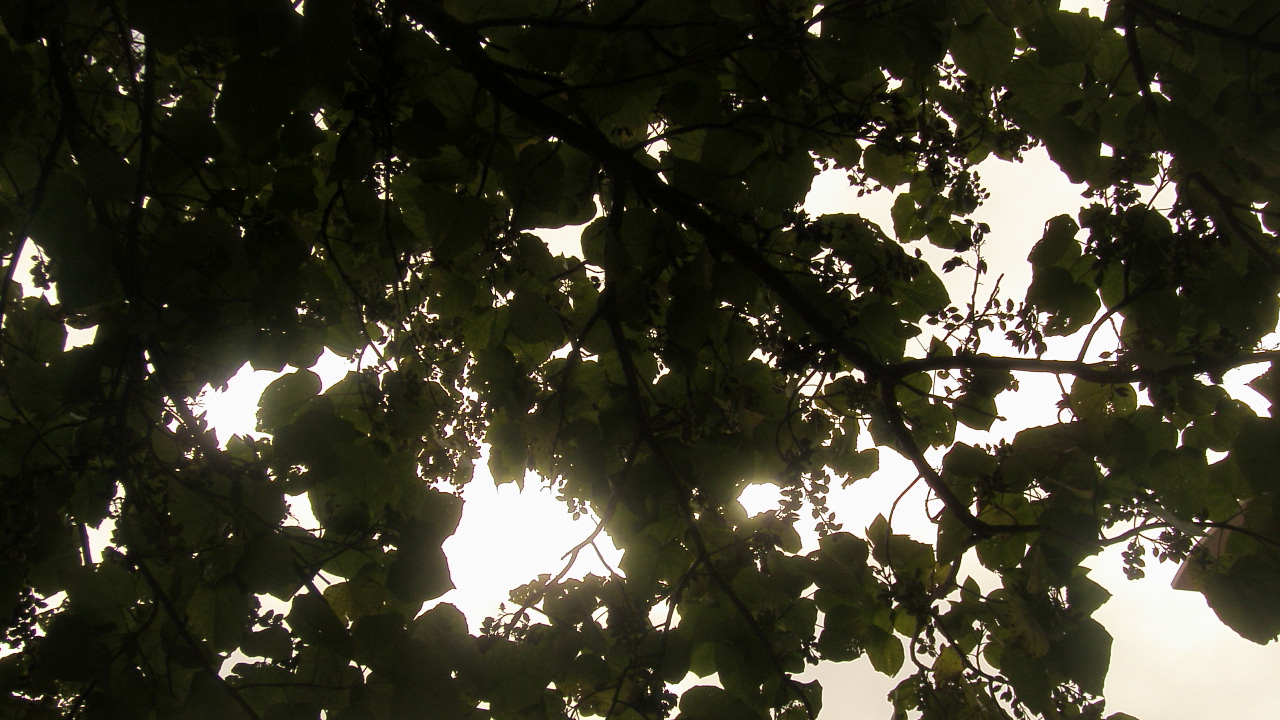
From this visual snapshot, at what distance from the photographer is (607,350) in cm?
264

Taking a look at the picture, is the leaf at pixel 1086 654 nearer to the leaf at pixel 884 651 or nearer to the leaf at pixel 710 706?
the leaf at pixel 884 651

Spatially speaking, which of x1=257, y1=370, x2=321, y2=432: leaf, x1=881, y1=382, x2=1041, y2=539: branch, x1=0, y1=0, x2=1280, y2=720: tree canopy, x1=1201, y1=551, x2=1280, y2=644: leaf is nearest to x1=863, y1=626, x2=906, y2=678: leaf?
x1=0, y1=0, x2=1280, y2=720: tree canopy

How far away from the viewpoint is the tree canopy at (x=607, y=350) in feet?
5.81

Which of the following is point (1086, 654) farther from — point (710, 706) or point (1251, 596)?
point (710, 706)

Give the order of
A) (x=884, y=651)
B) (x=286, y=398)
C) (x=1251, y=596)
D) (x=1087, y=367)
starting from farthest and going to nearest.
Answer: (x=884, y=651) < (x=286, y=398) < (x=1087, y=367) < (x=1251, y=596)

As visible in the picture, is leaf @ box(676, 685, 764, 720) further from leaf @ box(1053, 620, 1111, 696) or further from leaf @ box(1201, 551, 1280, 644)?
leaf @ box(1201, 551, 1280, 644)

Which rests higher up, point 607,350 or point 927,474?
point 607,350

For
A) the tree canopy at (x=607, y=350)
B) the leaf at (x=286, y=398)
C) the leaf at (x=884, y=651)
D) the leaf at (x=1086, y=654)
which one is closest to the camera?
the tree canopy at (x=607, y=350)

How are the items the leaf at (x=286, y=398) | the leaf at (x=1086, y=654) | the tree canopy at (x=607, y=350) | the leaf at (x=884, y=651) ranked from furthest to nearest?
the leaf at (x=884, y=651) < the leaf at (x=286, y=398) < the leaf at (x=1086, y=654) < the tree canopy at (x=607, y=350)

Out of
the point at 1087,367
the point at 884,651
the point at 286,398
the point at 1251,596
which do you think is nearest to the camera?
the point at 1251,596

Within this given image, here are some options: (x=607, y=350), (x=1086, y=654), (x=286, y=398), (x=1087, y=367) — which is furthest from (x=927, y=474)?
(x=286, y=398)

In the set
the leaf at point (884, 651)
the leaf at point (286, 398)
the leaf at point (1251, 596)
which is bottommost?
the leaf at point (1251, 596)

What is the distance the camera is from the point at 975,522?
2.14 metres

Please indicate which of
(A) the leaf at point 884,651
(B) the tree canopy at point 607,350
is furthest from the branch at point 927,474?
(A) the leaf at point 884,651
